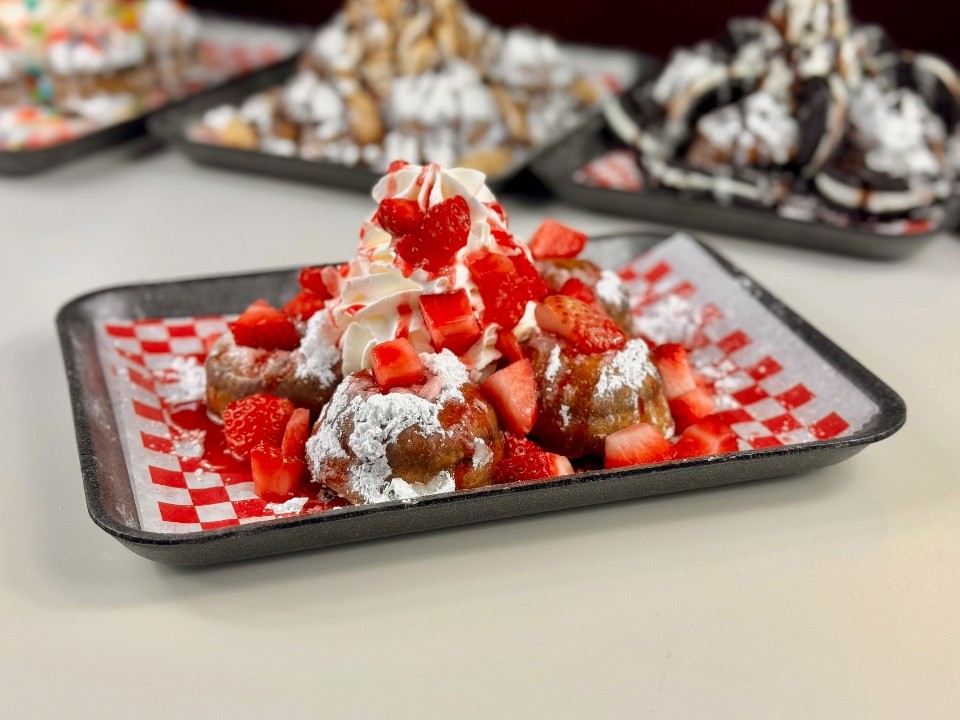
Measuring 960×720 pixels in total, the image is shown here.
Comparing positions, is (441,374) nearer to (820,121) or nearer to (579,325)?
(579,325)

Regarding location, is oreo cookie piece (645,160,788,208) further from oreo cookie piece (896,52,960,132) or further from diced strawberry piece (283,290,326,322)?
diced strawberry piece (283,290,326,322)

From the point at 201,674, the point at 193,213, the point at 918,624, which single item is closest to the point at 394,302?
the point at 201,674

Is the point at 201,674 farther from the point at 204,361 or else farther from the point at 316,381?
the point at 204,361

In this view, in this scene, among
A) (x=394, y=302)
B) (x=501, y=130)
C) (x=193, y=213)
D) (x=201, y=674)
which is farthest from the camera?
(x=501, y=130)

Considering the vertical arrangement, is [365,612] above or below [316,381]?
below

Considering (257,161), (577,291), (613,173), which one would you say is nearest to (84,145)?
(257,161)
